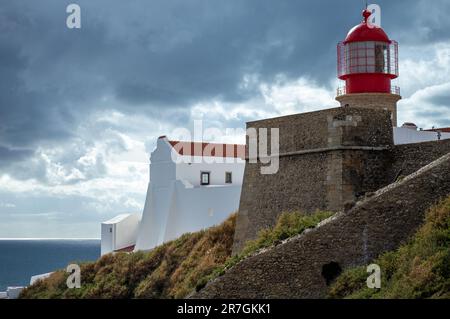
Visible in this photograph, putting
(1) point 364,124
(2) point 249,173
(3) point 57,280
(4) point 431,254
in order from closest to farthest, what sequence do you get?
(4) point 431,254, (1) point 364,124, (2) point 249,173, (3) point 57,280

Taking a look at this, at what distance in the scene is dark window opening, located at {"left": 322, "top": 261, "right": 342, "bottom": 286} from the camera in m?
15.8

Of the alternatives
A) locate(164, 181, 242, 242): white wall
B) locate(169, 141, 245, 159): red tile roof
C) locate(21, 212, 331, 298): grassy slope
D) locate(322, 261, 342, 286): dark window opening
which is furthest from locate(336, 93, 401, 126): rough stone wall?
locate(322, 261, 342, 286): dark window opening

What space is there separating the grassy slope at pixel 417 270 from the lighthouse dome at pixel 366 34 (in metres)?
12.8

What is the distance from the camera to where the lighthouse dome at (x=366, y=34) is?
2719cm

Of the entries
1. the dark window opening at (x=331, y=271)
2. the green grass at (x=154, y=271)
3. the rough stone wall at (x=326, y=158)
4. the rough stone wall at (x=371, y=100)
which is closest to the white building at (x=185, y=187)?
the green grass at (x=154, y=271)

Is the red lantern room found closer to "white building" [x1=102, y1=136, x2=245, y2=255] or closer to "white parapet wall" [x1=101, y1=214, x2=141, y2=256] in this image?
"white building" [x1=102, y1=136, x2=245, y2=255]

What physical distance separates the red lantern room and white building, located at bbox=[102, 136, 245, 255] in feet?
25.0

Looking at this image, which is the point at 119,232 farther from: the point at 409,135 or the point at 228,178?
the point at 409,135

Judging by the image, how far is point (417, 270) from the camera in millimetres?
13383

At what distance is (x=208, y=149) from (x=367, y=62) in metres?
Result: 11.5

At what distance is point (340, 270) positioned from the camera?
1584 cm

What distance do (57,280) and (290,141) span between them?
16.3 m
